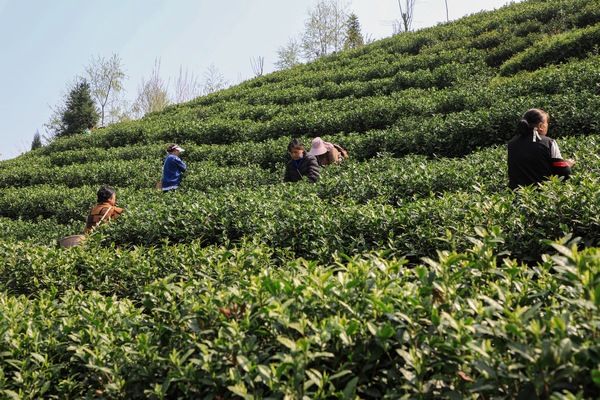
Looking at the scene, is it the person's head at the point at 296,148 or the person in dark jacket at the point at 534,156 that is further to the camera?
the person's head at the point at 296,148

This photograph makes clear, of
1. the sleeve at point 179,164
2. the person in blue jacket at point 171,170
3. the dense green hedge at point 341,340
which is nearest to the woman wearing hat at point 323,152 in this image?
the sleeve at point 179,164

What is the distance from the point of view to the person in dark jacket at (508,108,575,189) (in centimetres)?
523

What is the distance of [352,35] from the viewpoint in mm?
47625

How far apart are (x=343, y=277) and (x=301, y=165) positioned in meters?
5.98

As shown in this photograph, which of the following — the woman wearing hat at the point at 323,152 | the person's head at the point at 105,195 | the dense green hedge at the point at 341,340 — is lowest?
the dense green hedge at the point at 341,340

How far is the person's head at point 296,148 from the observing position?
8.10 meters

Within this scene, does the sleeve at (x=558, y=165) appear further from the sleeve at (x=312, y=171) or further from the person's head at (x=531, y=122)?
the sleeve at (x=312, y=171)

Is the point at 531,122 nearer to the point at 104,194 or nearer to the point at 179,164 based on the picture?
the point at 104,194

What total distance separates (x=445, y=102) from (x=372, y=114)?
2.06 metres

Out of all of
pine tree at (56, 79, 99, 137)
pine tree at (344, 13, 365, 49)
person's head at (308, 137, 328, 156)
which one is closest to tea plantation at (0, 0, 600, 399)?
person's head at (308, 137, 328, 156)

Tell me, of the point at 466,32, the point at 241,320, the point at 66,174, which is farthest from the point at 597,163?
the point at 466,32

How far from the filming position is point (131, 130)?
1958cm

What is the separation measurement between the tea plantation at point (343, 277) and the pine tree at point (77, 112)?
2522 centimetres

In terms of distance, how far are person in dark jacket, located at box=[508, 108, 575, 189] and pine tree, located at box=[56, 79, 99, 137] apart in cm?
3676
